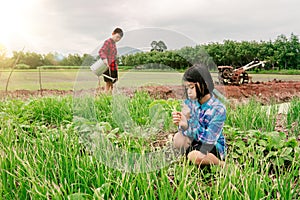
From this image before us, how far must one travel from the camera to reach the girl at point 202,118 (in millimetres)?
2066

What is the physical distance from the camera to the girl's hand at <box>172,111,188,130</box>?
2.09 meters

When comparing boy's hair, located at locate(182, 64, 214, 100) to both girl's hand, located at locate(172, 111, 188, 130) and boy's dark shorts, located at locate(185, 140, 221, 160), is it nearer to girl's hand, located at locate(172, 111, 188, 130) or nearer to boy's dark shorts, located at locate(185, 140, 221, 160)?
girl's hand, located at locate(172, 111, 188, 130)

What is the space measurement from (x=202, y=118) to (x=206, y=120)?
0.11 feet

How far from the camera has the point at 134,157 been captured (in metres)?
2.10

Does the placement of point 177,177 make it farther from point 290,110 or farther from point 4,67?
point 4,67

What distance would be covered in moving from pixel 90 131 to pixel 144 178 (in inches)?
41.3

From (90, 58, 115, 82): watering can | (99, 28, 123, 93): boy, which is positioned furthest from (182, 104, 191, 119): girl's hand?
(90, 58, 115, 82): watering can

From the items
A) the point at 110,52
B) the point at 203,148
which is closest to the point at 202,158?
the point at 203,148

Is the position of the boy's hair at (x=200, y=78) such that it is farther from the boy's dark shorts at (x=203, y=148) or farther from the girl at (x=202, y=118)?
the boy's dark shorts at (x=203, y=148)

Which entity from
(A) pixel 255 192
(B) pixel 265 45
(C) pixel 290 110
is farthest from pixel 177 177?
(B) pixel 265 45

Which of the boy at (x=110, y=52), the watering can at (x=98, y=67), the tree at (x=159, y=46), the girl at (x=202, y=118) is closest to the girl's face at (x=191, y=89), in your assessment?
the girl at (x=202, y=118)

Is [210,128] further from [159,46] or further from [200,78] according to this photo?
[159,46]

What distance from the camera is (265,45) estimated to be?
12562mm

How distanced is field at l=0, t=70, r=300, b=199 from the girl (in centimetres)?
11
